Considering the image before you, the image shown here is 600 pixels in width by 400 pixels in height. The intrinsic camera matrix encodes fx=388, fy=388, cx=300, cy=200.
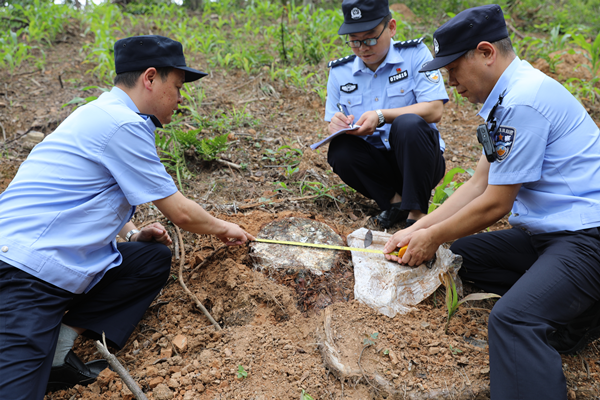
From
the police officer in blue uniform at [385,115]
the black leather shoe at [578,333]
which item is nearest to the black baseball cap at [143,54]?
the police officer in blue uniform at [385,115]

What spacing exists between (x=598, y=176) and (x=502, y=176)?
41cm

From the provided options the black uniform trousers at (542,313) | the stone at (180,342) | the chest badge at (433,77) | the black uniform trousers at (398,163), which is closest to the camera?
the black uniform trousers at (542,313)

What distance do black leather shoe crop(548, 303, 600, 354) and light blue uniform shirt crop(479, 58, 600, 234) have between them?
41 cm

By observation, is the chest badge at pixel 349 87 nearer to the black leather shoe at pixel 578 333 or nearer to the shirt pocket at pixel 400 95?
the shirt pocket at pixel 400 95

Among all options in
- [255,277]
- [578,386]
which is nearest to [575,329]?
[578,386]

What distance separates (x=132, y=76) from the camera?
194 centimetres

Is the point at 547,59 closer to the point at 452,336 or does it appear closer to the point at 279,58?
the point at 279,58

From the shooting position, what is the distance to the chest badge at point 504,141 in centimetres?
167

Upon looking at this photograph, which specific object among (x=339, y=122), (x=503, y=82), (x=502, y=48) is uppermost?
(x=502, y=48)

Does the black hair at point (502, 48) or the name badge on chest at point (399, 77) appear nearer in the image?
the black hair at point (502, 48)

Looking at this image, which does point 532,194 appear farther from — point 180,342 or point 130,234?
point 130,234

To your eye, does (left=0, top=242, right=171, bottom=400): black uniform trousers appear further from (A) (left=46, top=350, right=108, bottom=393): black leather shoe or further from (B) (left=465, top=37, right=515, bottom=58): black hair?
(B) (left=465, top=37, right=515, bottom=58): black hair

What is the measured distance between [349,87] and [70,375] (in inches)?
102

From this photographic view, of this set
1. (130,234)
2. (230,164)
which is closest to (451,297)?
(130,234)
